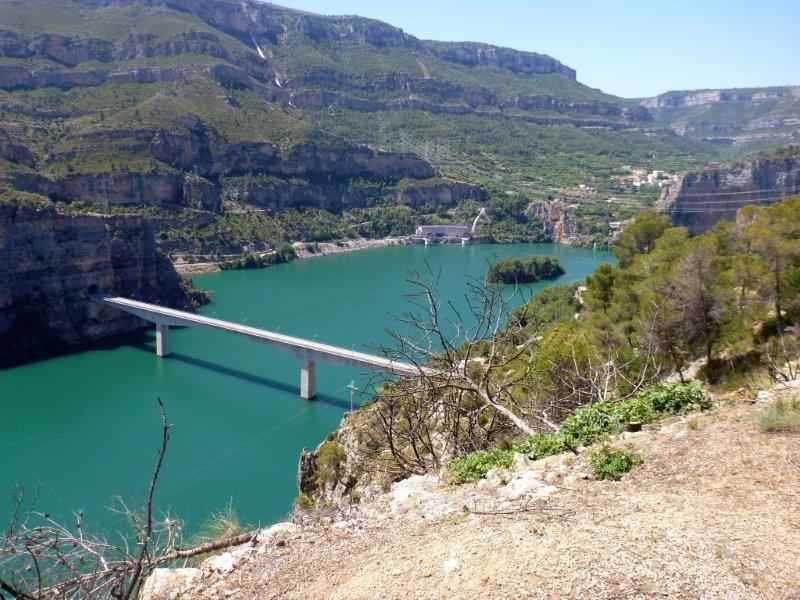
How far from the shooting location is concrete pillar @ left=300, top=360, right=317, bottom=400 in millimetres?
20219

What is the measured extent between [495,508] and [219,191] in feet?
179

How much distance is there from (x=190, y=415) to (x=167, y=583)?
16641mm

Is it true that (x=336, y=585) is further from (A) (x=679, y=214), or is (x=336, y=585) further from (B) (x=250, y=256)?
(B) (x=250, y=256)

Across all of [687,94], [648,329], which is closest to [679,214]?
[648,329]

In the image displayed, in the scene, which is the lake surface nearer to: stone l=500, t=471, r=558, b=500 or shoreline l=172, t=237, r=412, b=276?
stone l=500, t=471, r=558, b=500

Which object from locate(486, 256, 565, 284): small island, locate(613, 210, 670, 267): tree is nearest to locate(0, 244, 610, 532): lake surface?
locate(613, 210, 670, 267): tree

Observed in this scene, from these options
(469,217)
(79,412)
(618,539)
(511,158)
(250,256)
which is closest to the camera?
(618,539)

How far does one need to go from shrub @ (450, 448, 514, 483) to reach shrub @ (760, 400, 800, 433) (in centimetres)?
153

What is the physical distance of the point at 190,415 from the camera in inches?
744

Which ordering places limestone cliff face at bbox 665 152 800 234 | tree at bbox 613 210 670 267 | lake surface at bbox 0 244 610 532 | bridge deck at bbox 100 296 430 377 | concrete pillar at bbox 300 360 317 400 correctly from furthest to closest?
limestone cliff face at bbox 665 152 800 234
concrete pillar at bbox 300 360 317 400
bridge deck at bbox 100 296 430 377
lake surface at bbox 0 244 610 532
tree at bbox 613 210 670 267

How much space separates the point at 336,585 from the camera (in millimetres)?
2947

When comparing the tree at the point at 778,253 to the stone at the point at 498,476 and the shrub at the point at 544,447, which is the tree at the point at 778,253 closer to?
the shrub at the point at 544,447

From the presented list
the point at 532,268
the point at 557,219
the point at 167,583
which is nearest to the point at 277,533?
the point at 167,583

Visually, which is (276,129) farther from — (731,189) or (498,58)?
(498,58)
